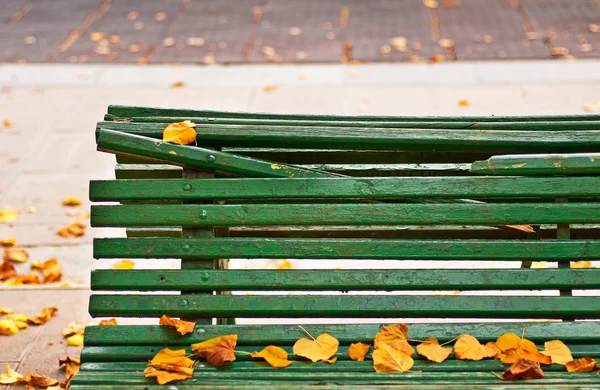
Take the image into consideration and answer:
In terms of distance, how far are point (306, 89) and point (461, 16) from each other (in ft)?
8.12

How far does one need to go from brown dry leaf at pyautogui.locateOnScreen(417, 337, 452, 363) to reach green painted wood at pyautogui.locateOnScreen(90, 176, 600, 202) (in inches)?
16.7

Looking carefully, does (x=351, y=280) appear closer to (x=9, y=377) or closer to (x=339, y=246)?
(x=339, y=246)

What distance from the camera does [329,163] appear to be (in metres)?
2.67

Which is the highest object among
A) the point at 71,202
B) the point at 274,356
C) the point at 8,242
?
the point at 274,356

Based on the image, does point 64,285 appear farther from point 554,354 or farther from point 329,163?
point 554,354

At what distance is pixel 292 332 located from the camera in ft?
8.10

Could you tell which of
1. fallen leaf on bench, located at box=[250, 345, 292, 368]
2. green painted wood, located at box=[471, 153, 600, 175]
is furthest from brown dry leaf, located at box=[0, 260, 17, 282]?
green painted wood, located at box=[471, 153, 600, 175]

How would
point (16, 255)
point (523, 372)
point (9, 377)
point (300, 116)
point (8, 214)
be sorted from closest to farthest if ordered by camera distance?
point (523, 372)
point (300, 116)
point (9, 377)
point (16, 255)
point (8, 214)

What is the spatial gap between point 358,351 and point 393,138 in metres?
0.64

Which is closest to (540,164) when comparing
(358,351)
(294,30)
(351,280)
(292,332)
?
(351,280)

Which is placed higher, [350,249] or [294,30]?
[350,249]

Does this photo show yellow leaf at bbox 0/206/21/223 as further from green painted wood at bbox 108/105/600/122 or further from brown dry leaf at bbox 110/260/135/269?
green painted wood at bbox 108/105/600/122

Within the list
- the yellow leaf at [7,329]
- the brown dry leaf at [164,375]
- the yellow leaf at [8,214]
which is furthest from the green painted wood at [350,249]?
the yellow leaf at [8,214]

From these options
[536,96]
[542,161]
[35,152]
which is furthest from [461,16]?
[542,161]
